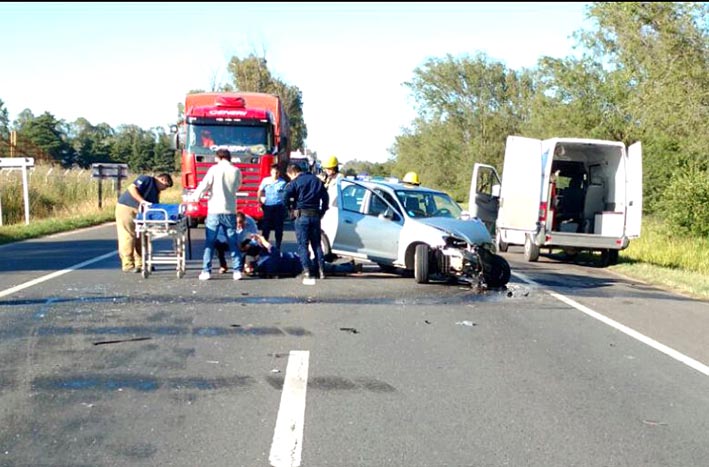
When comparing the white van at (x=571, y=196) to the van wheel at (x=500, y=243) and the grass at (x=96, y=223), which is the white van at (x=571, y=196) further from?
the grass at (x=96, y=223)

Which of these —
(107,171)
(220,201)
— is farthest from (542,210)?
(107,171)

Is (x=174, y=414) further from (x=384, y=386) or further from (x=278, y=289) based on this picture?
(x=278, y=289)

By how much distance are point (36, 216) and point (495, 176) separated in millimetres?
18514

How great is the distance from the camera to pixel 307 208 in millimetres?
12102

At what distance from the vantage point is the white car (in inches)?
465

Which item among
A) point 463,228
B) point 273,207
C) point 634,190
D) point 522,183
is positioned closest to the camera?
point 463,228

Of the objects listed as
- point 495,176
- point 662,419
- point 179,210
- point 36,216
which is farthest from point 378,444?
point 36,216

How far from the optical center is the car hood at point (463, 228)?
12.1 metres

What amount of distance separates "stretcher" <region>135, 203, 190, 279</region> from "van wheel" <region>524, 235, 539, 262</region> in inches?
325

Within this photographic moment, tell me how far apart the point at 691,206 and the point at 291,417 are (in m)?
19.6

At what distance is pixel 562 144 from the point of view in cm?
1673

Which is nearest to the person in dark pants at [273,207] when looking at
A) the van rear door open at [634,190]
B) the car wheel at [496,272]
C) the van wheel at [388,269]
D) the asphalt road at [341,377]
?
the van wheel at [388,269]

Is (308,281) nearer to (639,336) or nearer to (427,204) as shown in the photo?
(427,204)

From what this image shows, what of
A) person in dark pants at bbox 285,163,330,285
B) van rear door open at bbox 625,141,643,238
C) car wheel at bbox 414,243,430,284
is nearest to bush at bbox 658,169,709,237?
van rear door open at bbox 625,141,643,238
